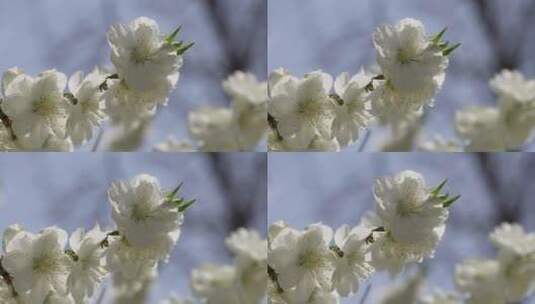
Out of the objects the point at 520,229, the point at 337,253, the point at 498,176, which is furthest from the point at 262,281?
the point at 498,176

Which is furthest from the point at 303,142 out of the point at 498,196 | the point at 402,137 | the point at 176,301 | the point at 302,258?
the point at 498,196

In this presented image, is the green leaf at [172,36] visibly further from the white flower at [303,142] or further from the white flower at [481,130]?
the white flower at [481,130]

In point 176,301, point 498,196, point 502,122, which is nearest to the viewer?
point 176,301

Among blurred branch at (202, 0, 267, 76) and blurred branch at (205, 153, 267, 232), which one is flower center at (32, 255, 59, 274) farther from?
blurred branch at (202, 0, 267, 76)

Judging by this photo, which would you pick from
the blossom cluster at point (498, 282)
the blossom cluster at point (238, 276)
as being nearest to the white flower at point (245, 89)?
the blossom cluster at point (238, 276)

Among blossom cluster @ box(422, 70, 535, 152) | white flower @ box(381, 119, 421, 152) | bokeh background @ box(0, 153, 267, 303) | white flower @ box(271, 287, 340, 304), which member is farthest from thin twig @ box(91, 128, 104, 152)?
blossom cluster @ box(422, 70, 535, 152)

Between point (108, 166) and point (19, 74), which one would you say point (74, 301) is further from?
point (19, 74)

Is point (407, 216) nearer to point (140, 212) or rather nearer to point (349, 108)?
point (349, 108)
